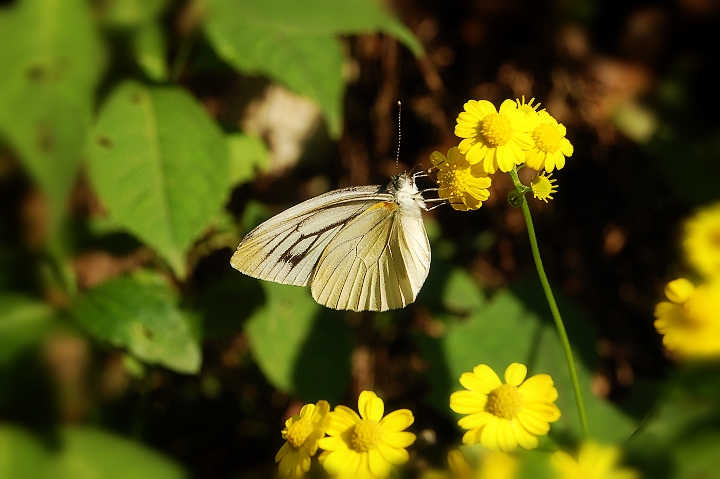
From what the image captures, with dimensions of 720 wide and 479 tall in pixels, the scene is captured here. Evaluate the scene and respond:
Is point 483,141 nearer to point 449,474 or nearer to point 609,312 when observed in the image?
point 449,474

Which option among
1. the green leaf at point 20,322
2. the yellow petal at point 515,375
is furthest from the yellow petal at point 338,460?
the green leaf at point 20,322

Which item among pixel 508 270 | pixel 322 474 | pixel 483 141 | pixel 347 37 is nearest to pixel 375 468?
pixel 322 474

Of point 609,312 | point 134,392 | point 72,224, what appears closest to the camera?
point 72,224

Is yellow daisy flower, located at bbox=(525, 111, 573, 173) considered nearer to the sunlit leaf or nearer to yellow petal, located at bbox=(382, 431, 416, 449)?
yellow petal, located at bbox=(382, 431, 416, 449)

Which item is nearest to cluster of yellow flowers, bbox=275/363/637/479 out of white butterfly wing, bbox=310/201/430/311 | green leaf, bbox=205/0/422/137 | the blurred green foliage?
the blurred green foliage

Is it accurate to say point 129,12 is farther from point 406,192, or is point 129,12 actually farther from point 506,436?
point 506,436

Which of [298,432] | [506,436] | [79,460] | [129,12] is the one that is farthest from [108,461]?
[129,12]

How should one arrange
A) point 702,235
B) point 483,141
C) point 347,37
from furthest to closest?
point 347,37, point 702,235, point 483,141

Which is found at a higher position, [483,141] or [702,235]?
[702,235]

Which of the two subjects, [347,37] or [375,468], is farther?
[347,37]
